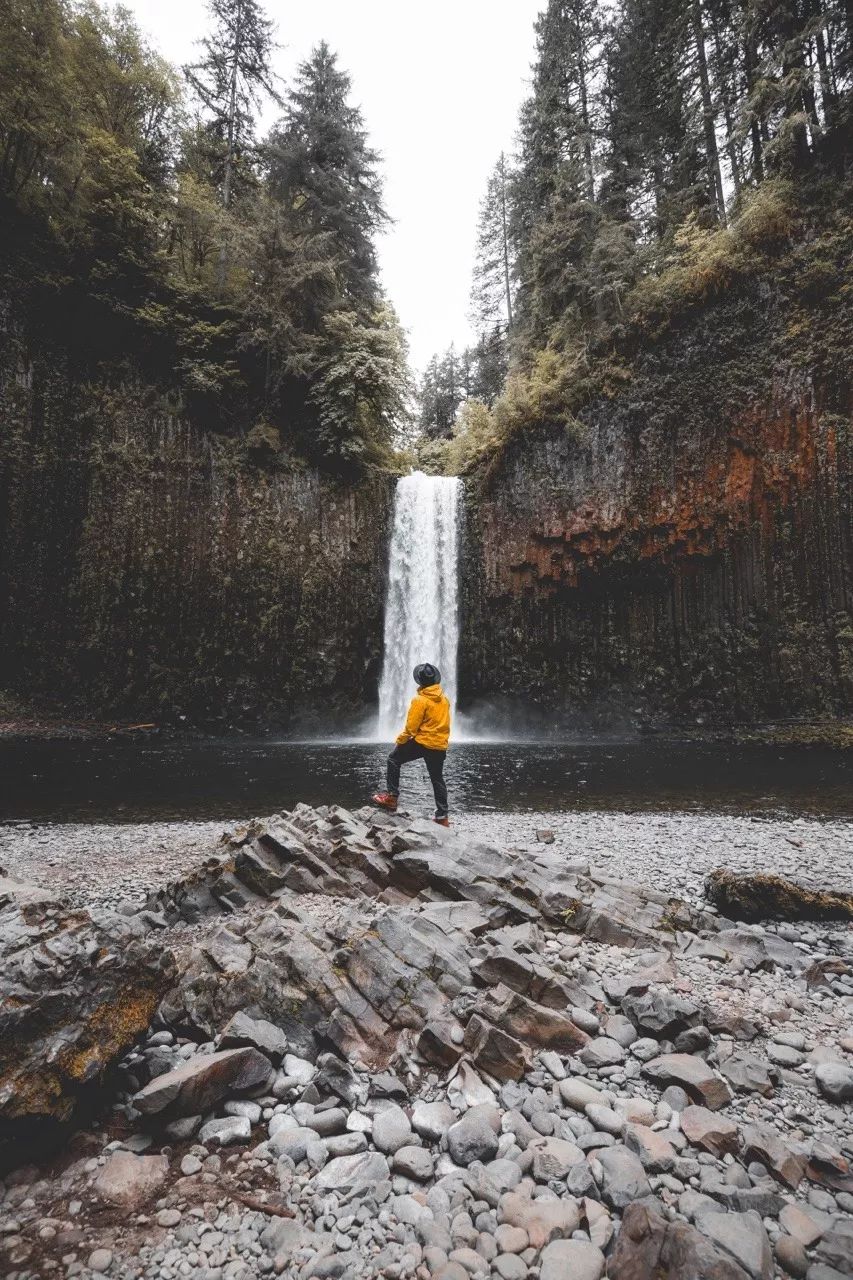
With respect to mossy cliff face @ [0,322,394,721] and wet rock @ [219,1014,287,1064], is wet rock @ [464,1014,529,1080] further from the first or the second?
mossy cliff face @ [0,322,394,721]

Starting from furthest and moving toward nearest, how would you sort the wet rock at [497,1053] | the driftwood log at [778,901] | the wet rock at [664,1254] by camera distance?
the driftwood log at [778,901], the wet rock at [497,1053], the wet rock at [664,1254]

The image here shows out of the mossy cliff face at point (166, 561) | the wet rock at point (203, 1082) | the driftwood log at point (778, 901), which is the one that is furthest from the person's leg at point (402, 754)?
the mossy cliff face at point (166, 561)

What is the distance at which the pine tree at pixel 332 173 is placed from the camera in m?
22.0

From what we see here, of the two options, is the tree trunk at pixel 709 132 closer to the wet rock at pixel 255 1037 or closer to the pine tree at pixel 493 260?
the pine tree at pixel 493 260

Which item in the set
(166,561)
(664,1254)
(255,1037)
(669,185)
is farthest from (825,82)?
(255,1037)

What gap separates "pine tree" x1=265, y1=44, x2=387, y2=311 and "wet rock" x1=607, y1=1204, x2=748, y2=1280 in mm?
24581

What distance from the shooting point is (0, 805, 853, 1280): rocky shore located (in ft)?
6.18

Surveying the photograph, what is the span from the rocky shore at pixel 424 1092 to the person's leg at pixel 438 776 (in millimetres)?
2332

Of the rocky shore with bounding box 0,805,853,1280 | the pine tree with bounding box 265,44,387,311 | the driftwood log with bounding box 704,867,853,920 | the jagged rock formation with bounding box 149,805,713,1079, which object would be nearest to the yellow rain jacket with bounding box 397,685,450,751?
the jagged rock formation with bounding box 149,805,713,1079

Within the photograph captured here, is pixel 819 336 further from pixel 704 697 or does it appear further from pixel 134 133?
pixel 134 133

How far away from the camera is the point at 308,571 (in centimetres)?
2080

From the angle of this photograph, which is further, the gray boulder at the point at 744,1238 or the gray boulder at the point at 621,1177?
the gray boulder at the point at 621,1177

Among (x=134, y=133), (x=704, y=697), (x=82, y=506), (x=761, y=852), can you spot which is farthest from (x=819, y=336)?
(x=134, y=133)

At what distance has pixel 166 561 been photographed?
63.7ft
